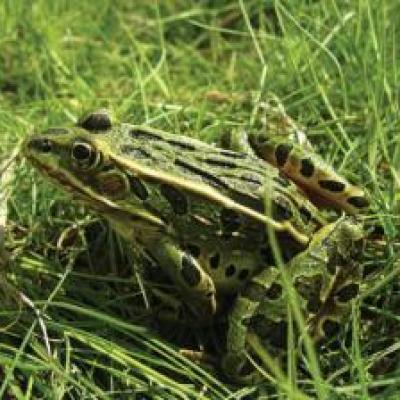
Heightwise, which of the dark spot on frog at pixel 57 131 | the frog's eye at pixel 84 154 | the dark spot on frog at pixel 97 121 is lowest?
the frog's eye at pixel 84 154

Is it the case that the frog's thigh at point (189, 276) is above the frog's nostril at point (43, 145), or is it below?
below

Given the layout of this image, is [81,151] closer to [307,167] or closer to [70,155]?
[70,155]

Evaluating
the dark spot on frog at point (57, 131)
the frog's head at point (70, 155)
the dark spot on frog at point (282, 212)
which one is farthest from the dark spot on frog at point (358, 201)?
the dark spot on frog at point (57, 131)

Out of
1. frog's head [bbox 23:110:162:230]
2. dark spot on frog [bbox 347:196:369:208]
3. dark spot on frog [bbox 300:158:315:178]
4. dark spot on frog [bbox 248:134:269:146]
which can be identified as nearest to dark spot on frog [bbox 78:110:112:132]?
frog's head [bbox 23:110:162:230]

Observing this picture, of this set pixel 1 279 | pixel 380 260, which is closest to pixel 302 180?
pixel 380 260

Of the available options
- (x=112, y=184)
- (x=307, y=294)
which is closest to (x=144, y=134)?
(x=112, y=184)

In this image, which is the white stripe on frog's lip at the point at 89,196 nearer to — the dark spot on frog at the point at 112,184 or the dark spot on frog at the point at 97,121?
the dark spot on frog at the point at 112,184
